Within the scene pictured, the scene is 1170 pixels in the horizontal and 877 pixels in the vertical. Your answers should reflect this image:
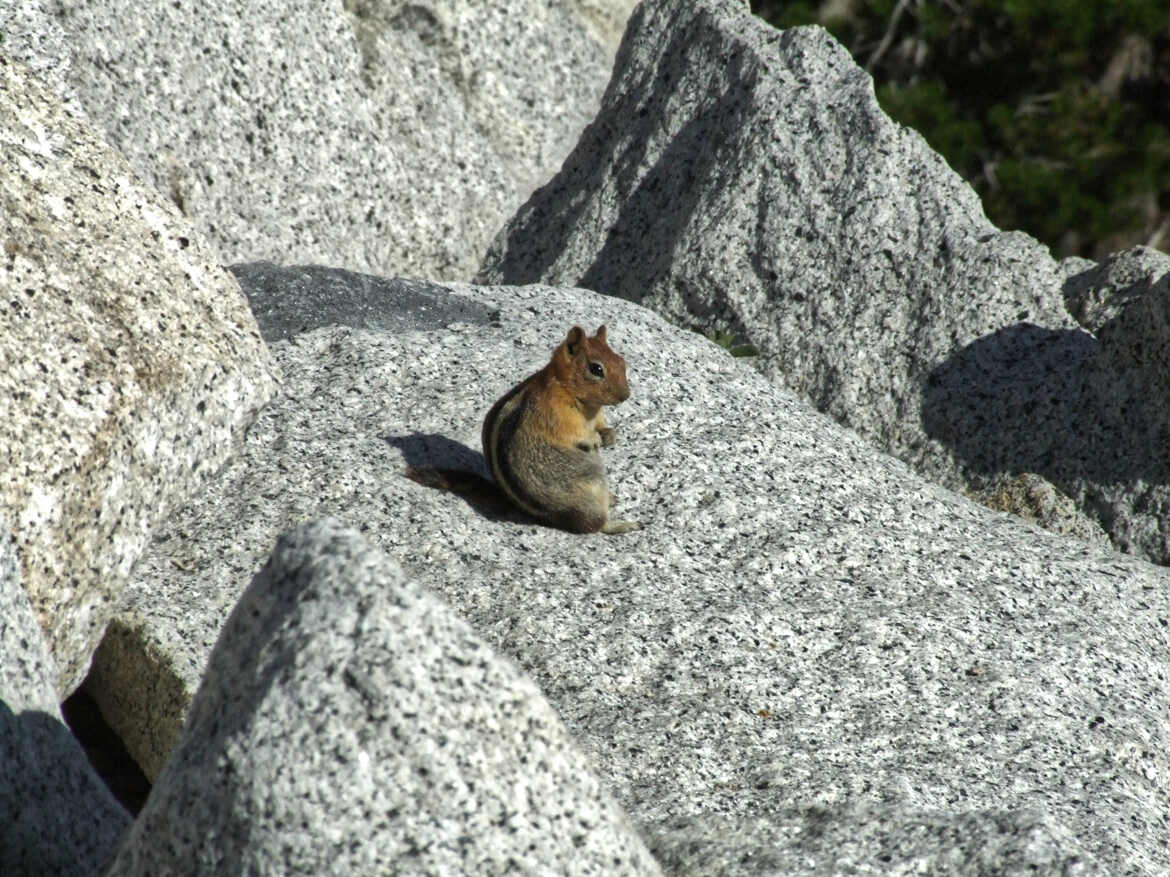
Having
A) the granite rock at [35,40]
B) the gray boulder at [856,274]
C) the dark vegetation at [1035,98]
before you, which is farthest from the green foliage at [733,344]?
the dark vegetation at [1035,98]

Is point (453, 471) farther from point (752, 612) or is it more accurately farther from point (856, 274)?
point (856, 274)

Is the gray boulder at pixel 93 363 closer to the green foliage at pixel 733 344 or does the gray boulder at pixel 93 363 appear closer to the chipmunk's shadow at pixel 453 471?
the chipmunk's shadow at pixel 453 471

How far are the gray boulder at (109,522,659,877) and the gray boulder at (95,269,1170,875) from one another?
996mm

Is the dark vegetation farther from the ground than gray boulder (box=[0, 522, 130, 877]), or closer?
farther from the ground

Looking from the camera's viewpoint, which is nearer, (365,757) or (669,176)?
(365,757)

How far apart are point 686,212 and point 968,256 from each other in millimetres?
1552

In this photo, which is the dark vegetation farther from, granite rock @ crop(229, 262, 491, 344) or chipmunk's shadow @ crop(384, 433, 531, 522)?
chipmunk's shadow @ crop(384, 433, 531, 522)

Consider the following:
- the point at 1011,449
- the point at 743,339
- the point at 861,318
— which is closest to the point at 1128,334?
the point at 1011,449

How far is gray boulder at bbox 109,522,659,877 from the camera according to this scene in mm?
2924

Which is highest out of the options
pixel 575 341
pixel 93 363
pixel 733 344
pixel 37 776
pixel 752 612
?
pixel 733 344

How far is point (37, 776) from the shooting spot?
363 cm

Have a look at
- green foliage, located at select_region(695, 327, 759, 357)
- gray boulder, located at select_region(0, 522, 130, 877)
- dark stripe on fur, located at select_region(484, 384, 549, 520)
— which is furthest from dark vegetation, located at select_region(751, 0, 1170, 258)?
gray boulder, located at select_region(0, 522, 130, 877)

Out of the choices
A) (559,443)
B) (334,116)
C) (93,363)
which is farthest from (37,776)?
(334,116)

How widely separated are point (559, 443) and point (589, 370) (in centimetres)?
30
